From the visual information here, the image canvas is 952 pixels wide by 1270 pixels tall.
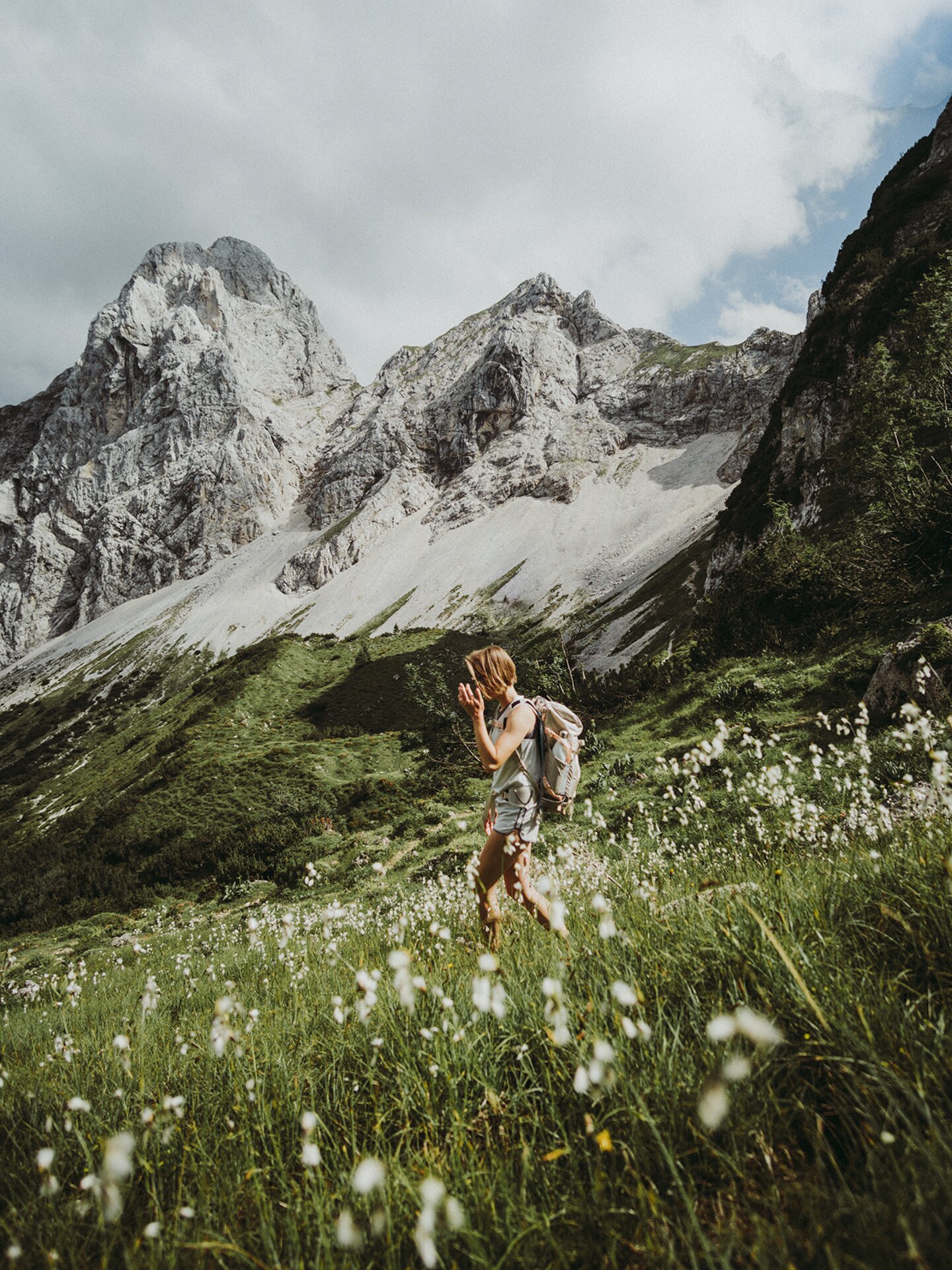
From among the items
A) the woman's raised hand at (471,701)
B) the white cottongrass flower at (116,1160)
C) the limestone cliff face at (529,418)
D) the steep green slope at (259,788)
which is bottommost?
the steep green slope at (259,788)

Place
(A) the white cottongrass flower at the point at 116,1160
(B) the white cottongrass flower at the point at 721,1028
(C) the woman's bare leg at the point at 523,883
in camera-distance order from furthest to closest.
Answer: (C) the woman's bare leg at the point at 523,883, (A) the white cottongrass flower at the point at 116,1160, (B) the white cottongrass flower at the point at 721,1028

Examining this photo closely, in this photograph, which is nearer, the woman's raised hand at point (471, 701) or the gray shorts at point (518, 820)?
the woman's raised hand at point (471, 701)

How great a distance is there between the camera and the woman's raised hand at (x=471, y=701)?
474 centimetres

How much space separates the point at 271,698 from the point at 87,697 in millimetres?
91976

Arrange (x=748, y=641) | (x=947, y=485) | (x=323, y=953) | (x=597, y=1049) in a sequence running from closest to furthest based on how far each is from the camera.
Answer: (x=597, y=1049) < (x=323, y=953) < (x=947, y=485) < (x=748, y=641)

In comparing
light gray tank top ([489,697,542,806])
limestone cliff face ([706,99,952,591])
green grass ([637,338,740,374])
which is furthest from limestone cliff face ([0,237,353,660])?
light gray tank top ([489,697,542,806])

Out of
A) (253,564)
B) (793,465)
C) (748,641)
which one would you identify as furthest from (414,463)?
(748,641)

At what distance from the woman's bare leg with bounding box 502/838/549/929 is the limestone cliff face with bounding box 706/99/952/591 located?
31.7m

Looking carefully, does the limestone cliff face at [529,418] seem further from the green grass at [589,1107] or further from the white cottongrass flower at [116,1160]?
the white cottongrass flower at [116,1160]

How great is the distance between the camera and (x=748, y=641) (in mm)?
18938

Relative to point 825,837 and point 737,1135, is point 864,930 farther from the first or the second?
point 825,837

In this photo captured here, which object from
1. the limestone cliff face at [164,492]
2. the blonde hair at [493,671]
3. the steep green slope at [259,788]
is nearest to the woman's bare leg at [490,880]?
the blonde hair at [493,671]

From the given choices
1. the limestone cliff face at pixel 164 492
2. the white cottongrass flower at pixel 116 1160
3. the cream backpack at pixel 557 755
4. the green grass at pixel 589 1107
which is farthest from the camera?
the limestone cliff face at pixel 164 492

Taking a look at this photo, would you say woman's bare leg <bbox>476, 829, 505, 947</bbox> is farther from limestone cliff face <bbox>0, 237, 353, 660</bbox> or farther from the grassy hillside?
limestone cliff face <bbox>0, 237, 353, 660</bbox>
